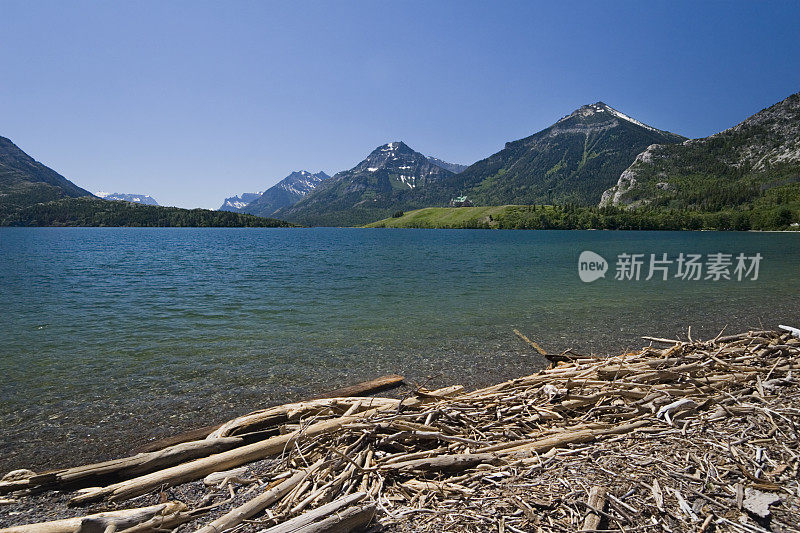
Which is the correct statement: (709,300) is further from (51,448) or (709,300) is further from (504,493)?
(51,448)

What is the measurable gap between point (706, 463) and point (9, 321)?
98.7ft

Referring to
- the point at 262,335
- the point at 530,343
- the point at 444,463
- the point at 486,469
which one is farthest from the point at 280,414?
the point at 530,343

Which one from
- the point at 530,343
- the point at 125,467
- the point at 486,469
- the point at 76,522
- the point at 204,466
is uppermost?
the point at 486,469

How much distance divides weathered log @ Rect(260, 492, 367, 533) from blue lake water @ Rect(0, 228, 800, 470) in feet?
23.9

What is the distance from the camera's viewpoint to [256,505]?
16.1 ft

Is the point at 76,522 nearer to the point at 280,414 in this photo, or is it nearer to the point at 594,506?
the point at 280,414

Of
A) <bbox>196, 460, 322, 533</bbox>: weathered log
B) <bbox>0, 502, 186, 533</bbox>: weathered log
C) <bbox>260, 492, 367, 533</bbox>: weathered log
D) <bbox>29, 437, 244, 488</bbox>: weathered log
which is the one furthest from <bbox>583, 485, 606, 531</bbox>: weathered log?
<bbox>29, 437, 244, 488</bbox>: weathered log

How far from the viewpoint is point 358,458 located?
5797mm

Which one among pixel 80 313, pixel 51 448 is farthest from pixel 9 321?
pixel 51 448

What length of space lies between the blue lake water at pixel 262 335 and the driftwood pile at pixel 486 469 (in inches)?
167

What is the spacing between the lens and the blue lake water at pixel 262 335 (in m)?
10.9

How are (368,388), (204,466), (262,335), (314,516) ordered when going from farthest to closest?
(262,335), (368,388), (204,466), (314,516)

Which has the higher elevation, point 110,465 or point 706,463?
point 706,463

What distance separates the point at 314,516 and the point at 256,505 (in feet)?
3.41
